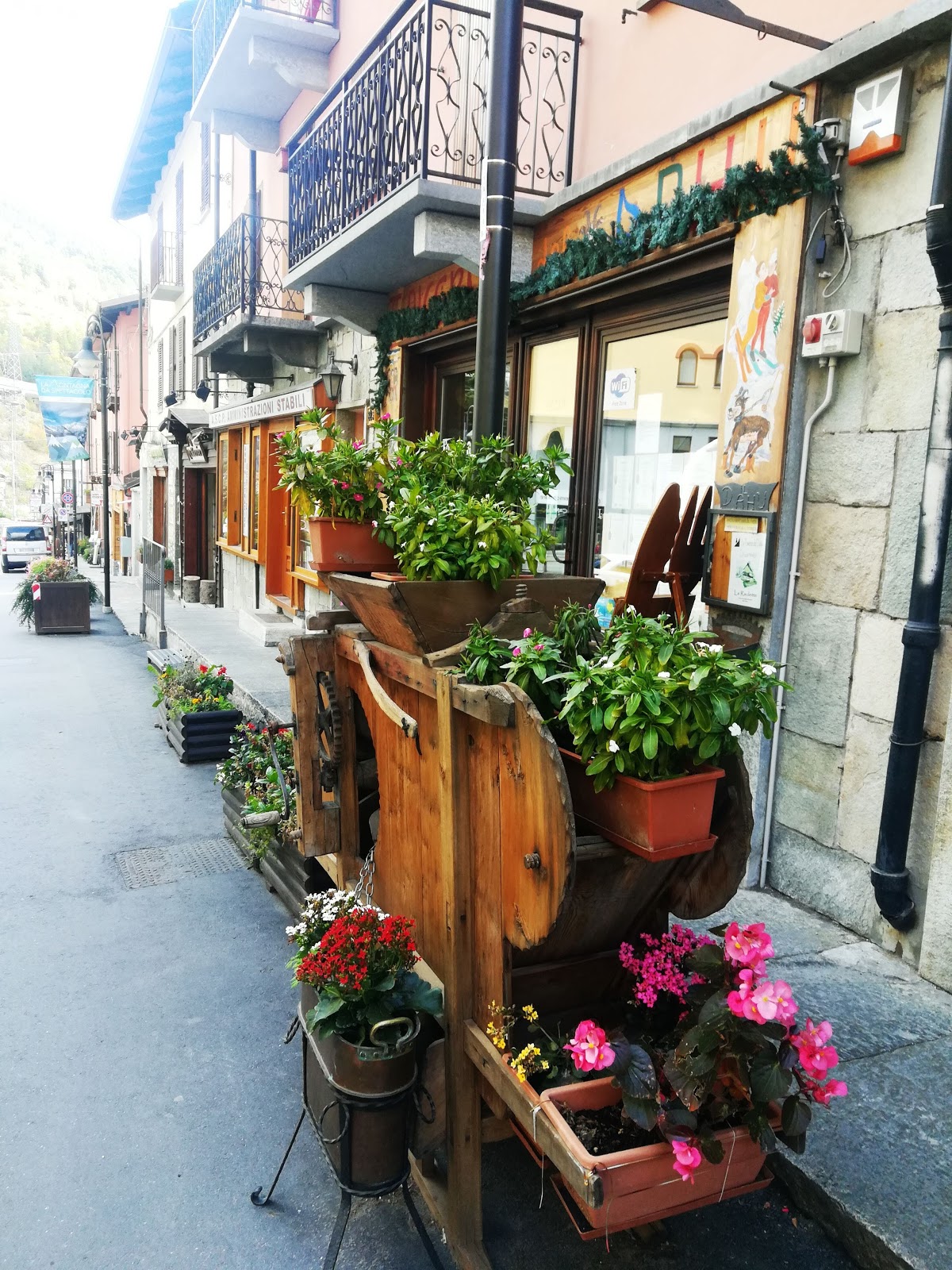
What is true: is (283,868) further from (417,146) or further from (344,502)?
(417,146)

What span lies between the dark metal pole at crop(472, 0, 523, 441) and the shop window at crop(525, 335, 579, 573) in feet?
7.79

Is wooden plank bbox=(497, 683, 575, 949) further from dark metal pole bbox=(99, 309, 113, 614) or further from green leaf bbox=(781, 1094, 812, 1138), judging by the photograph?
dark metal pole bbox=(99, 309, 113, 614)

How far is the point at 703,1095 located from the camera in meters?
2.04

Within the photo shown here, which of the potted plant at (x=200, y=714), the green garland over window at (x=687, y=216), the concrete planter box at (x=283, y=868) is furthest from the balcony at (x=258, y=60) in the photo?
the concrete planter box at (x=283, y=868)

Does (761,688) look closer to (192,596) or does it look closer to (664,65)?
(664,65)

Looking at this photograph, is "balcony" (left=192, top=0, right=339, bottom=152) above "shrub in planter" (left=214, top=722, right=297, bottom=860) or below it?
above

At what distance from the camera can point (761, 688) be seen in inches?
84.0

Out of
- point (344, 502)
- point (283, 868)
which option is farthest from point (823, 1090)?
point (283, 868)

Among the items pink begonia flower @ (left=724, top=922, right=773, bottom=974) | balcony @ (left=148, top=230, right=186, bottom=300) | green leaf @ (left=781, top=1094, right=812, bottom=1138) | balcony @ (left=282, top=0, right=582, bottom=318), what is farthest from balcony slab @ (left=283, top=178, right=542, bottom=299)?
balcony @ (left=148, top=230, right=186, bottom=300)

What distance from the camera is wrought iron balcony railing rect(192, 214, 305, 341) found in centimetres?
1188

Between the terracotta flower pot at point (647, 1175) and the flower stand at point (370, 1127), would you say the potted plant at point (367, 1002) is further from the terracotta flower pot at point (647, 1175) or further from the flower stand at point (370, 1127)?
the terracotta flower pot at point (647, 1175)

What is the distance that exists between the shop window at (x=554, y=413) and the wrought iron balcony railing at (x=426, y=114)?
1.14 m

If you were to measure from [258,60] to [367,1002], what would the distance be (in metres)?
12.0

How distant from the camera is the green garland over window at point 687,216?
13.4ft
